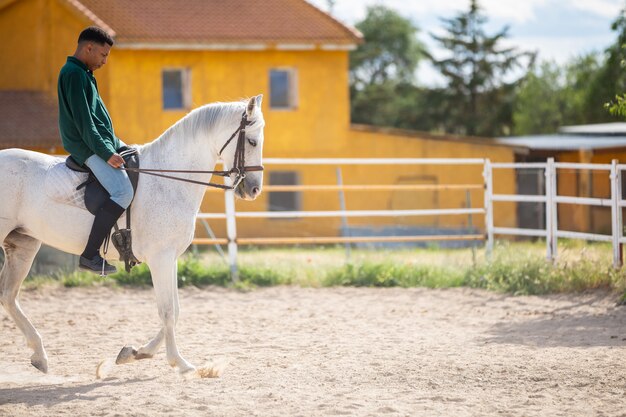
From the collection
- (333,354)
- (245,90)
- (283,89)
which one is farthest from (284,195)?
(333,354)

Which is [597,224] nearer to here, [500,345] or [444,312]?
[444,312]

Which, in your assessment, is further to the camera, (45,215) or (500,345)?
(500,345)

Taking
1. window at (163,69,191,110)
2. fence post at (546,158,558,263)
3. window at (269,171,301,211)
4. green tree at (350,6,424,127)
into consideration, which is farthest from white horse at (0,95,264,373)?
green tree at (350,6,424,127)

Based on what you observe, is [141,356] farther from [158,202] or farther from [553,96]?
[553,96]

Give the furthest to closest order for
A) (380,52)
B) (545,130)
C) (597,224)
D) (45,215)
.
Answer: (380,52)
(545,130)
(597,224)
(45,215)

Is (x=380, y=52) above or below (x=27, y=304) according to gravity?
above

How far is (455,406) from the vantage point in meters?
6.07

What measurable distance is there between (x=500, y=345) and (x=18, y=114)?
1773 centimetres

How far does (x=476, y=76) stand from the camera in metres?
44.3

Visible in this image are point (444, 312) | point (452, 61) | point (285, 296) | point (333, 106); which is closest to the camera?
point (444, 312)

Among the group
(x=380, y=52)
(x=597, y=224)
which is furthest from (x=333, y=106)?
(x=380, y=52)

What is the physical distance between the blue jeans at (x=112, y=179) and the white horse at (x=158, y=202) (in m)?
0.19

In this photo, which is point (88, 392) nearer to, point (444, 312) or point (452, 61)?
point (444, 312)

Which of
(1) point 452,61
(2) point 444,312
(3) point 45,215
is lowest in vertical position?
(2) point 444,312
